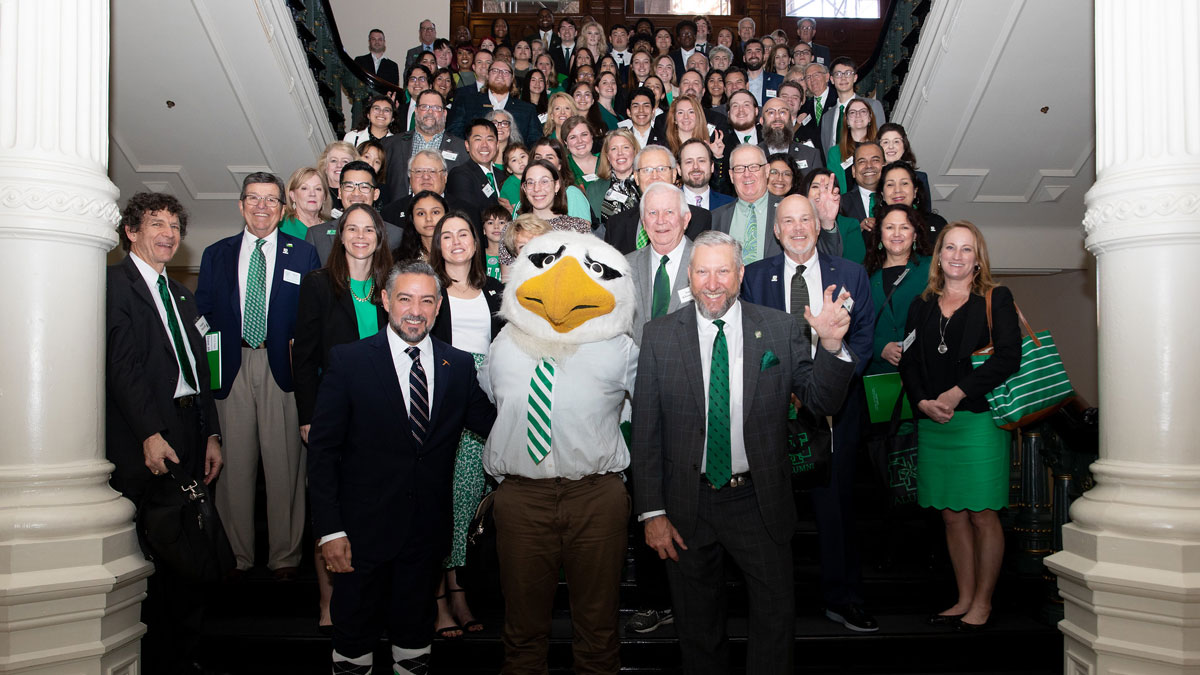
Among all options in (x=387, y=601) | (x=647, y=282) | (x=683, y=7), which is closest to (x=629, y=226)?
(x=647, y=282)

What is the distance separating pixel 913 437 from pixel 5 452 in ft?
11.4

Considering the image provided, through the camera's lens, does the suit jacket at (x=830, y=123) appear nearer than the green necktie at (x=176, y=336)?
No

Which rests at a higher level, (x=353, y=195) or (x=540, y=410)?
(x=353, y=195)

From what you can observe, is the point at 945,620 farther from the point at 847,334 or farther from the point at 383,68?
the point at 383,68

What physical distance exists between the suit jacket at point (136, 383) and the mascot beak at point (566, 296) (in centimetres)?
140

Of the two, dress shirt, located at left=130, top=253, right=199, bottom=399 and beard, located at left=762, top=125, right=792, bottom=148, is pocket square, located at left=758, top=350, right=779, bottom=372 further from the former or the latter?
beard, located at left=762, top=125, right=792, bottom=148

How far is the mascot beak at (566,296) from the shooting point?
10.0 feet

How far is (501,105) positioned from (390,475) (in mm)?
4961

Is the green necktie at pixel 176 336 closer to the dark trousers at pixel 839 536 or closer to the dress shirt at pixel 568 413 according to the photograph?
the dress shirt at pixel 568 413

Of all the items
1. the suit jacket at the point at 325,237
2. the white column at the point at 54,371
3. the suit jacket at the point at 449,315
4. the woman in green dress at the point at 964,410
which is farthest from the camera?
the suit jacket at the point at 325,237

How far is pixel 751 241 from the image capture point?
4.55 metres

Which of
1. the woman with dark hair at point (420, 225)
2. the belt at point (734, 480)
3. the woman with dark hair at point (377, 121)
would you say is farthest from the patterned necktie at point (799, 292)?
the woman with dark hair at point (377, 121)

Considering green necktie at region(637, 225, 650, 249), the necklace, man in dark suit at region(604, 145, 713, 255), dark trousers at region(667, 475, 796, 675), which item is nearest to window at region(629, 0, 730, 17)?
man in dark suit at region(604, 145, 713, 255)

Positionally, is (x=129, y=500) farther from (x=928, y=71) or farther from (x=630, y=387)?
(x=928, y=71)
